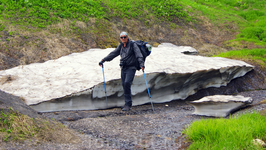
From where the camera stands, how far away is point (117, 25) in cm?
1571

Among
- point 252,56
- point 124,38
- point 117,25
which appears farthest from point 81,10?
point 252,56

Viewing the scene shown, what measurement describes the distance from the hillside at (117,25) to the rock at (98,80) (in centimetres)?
288

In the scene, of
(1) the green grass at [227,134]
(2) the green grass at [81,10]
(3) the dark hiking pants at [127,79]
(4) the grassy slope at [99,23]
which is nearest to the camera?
(1) the green grass at [227,134]

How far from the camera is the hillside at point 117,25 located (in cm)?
1144

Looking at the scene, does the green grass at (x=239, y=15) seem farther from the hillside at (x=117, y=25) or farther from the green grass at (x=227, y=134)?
the green grass at (x=227, y=134)

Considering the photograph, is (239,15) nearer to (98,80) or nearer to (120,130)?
(98,80)

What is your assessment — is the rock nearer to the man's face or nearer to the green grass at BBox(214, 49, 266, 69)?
the man's face

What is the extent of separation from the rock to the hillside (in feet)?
9.45

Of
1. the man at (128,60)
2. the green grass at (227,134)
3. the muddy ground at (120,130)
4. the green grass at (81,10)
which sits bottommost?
the muddy ground at (120,130)

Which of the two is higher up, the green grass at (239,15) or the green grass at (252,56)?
the green grass at (239,15)

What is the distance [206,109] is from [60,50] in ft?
26.2

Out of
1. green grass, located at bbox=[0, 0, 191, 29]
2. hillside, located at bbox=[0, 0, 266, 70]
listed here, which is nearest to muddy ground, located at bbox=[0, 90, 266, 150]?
hillside, located at bbox=[0, 0, 266, 70]

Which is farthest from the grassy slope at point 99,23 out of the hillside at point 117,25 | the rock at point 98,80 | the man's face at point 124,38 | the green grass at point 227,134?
the green grass at point 227,134

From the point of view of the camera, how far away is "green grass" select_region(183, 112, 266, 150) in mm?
3804
